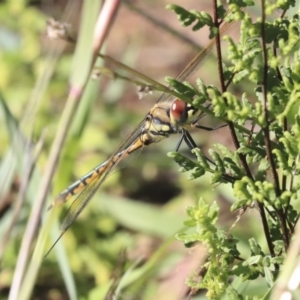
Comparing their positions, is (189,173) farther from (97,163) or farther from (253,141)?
(253,141)

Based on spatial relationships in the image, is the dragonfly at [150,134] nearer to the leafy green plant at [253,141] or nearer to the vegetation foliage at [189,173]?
the vegetation foliage at [189,173]

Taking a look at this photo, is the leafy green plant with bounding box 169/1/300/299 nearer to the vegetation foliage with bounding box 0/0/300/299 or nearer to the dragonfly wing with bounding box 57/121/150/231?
the vegetation foliage with bounding box 0/0/300/299

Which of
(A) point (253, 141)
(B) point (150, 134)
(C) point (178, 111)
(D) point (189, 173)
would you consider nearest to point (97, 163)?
(D) point (189, 173)

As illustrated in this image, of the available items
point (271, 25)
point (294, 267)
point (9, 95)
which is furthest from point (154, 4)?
point (294, 267)

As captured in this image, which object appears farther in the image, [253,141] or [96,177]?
[96,177]

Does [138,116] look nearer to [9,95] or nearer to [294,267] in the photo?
[9,95]

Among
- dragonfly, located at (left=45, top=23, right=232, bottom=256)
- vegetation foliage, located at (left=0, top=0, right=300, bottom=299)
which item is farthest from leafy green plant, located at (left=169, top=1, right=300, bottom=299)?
dragonfly, located at (left=45, top=23, right=232, bottom=256)
